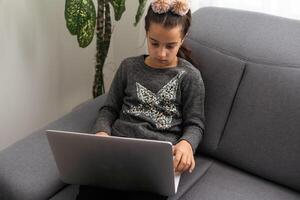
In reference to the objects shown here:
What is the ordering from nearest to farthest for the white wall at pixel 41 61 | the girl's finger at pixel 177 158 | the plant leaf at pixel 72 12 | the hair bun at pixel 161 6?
the girl's finger at pixel 177 158, the hair bun at pixel 161 6, the plant leaf at pixel 72 12, the white wall at pixel 41 61

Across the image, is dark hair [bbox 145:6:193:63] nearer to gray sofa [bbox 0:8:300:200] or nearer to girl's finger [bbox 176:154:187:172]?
gray sofa [bbox 0:8:300:200]

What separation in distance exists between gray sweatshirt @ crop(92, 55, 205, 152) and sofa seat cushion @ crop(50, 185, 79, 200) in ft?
0.65

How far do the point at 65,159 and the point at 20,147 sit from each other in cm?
23

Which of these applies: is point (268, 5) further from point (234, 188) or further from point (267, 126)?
point (234, 188)

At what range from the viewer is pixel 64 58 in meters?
2.04

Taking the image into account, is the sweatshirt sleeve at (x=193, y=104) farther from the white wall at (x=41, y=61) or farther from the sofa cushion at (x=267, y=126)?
the white wall at (x=41, y=61)

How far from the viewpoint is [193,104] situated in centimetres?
133

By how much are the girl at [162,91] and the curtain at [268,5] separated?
40 centimetres

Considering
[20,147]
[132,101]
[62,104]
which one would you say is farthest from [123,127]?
[62,104]

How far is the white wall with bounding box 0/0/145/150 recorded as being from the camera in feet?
5.72

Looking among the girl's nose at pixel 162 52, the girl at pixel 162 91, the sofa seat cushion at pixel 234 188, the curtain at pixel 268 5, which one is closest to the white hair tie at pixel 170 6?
the girl at pixel 162 91

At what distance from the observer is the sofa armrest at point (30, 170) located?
1183 millimetres

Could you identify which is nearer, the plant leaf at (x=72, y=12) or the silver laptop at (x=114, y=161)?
the silver laptop at (x=114, y=161)

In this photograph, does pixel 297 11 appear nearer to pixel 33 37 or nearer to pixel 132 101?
pixel 132 101
